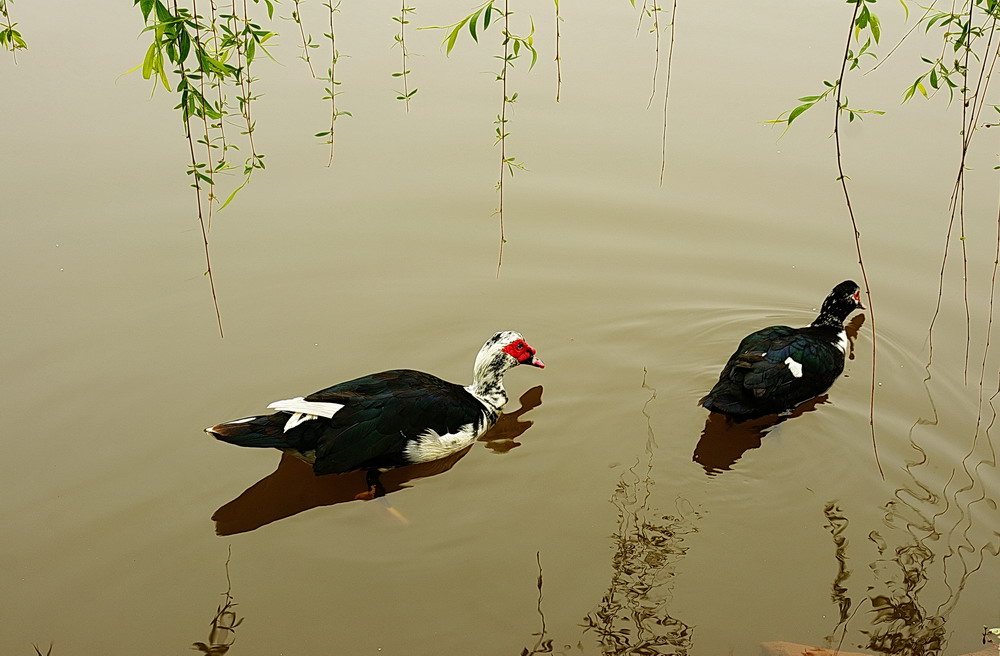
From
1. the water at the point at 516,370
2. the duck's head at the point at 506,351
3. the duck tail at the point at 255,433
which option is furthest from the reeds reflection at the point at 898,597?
the duck tail at the point at 255,433

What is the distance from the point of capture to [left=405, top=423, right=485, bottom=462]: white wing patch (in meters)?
5.05

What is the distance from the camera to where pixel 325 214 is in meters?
6.95

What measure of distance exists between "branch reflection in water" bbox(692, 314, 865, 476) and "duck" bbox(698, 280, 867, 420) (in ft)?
0.26

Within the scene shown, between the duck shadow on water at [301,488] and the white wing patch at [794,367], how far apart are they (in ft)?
4.70

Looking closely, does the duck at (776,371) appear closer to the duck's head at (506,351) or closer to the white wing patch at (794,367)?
the white wing patch at (794,367)

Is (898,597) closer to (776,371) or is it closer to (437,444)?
(776,371)

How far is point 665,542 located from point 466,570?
0.93m

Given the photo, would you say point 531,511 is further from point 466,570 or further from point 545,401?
point 545,401

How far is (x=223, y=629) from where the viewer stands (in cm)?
412

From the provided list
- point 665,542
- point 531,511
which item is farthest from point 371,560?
point 665,542

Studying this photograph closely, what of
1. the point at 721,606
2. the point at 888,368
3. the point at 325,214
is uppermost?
the point at 325,214

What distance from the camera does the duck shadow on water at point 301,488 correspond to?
4.71m

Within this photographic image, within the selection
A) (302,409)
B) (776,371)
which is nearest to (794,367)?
(776,371)

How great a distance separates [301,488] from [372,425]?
49 cm
